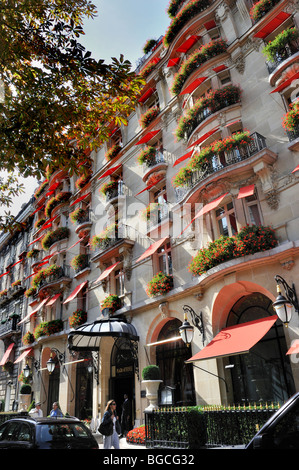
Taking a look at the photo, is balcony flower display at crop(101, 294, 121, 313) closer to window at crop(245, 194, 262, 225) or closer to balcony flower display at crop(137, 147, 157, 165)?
balcony flower display at crop(137, 147, 157, 165)

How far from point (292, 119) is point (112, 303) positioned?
41.6 feet

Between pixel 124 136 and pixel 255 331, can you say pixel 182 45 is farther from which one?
pixel 255 331

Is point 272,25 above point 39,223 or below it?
below

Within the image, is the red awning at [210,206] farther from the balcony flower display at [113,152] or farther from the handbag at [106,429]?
the balcony flower display at [113,152]

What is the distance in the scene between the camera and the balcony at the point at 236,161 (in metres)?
13.5

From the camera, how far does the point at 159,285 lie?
16.2m

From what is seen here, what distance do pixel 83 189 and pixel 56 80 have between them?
62.2ft

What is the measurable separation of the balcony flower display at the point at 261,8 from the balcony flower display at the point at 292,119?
232 inches

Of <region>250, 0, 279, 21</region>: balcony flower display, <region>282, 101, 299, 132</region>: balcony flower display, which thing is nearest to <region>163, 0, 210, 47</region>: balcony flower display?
<region>250, 0, 279, 21</region>: balcony flower display

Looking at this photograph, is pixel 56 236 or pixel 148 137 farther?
pixel 56 236

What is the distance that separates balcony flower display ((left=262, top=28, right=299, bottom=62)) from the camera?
45.2 ft

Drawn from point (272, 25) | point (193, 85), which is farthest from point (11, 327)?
point (272, 25)

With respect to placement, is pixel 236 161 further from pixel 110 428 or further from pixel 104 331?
pixel 110 428

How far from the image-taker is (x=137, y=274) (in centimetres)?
1877
